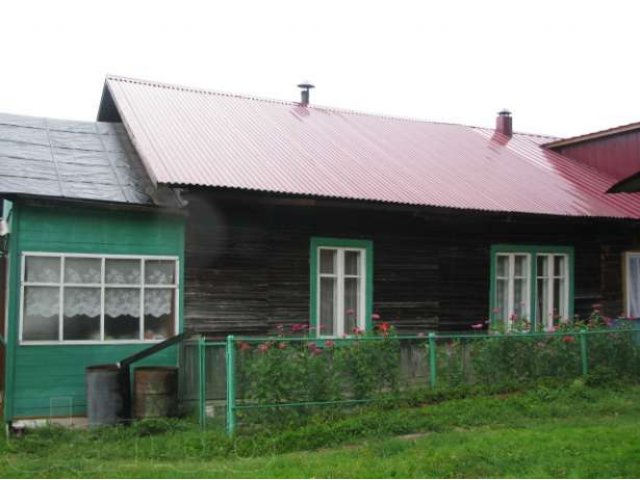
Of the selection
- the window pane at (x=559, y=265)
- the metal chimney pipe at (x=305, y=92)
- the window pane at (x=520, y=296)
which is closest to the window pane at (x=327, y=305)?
the window pane at (x=520, y=296)

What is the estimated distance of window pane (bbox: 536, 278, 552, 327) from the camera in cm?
1596

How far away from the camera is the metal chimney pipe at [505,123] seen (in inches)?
826

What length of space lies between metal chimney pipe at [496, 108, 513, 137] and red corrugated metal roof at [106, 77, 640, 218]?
2.91 ft

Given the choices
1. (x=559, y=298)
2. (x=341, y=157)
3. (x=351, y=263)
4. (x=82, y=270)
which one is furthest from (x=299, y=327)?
(x=559, y=298)

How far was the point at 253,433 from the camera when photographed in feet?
30.5

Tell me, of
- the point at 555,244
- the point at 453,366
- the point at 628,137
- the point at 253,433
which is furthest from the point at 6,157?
the point at 628,137

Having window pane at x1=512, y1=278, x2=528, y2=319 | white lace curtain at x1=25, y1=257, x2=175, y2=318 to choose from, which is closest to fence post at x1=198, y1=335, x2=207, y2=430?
white lace curtain at x1=25, y1=257, x2=175, y2=318

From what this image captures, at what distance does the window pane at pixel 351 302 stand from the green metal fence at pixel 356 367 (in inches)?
55.4

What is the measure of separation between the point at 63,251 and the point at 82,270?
14.8 inches

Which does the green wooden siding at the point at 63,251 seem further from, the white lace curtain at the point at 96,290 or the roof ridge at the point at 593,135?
the roof ridge at the point at 593,135

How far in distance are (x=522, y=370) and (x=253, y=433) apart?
4.40 meters

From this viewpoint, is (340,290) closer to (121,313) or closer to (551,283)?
(121,313)

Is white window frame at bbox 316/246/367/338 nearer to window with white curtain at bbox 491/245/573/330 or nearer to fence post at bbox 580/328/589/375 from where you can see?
window with white curtain at bbox 491/245/573/330

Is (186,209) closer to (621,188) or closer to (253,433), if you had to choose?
(253,433)
